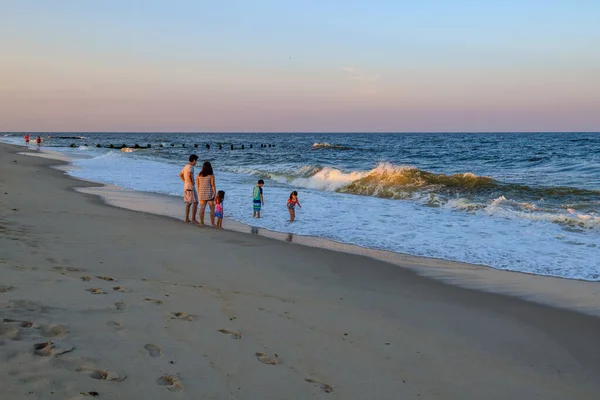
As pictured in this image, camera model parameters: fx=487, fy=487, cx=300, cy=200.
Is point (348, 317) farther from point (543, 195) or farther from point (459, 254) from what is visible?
point (543, 195)

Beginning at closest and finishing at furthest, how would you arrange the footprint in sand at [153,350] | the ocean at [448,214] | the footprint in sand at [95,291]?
the footprint in sand at [153,350], the footprint in sand at [95,291], the ocean at [448,214]

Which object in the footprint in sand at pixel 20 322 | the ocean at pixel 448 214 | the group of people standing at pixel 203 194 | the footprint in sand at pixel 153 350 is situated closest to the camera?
the footprint in sand at pixel 153 350

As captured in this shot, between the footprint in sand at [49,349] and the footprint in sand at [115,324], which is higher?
the footprint in sand at [49,349]

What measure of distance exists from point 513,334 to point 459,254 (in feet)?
13.1

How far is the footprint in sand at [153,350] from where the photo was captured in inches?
145

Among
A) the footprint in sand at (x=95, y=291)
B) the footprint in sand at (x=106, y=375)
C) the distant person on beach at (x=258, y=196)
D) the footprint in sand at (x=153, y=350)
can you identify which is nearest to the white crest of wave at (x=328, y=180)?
the distant person on beach at (x=258, y=196)

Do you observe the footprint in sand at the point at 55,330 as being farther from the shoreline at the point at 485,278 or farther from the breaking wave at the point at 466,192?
the breaking wave at the point at 466,192

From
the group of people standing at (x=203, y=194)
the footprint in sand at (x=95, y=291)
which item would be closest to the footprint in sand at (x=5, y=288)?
the footprint in sand at (x=95, y=291)

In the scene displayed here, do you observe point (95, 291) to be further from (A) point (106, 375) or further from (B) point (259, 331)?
(A) point (106, 375)

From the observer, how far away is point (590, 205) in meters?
14.7

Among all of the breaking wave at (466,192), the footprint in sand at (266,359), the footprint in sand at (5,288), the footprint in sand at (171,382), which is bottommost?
the footprint in sand at (266,359)

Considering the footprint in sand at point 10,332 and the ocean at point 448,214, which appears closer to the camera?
the footprint in sand at point 10,332

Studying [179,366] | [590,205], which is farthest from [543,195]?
[179,366]

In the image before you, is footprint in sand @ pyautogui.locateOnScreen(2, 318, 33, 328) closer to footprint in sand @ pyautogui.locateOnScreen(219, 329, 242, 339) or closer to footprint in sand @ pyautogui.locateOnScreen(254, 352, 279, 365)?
footprint in sand @ pyautogui.locateOnScreen(219, 329, 242, 339)
